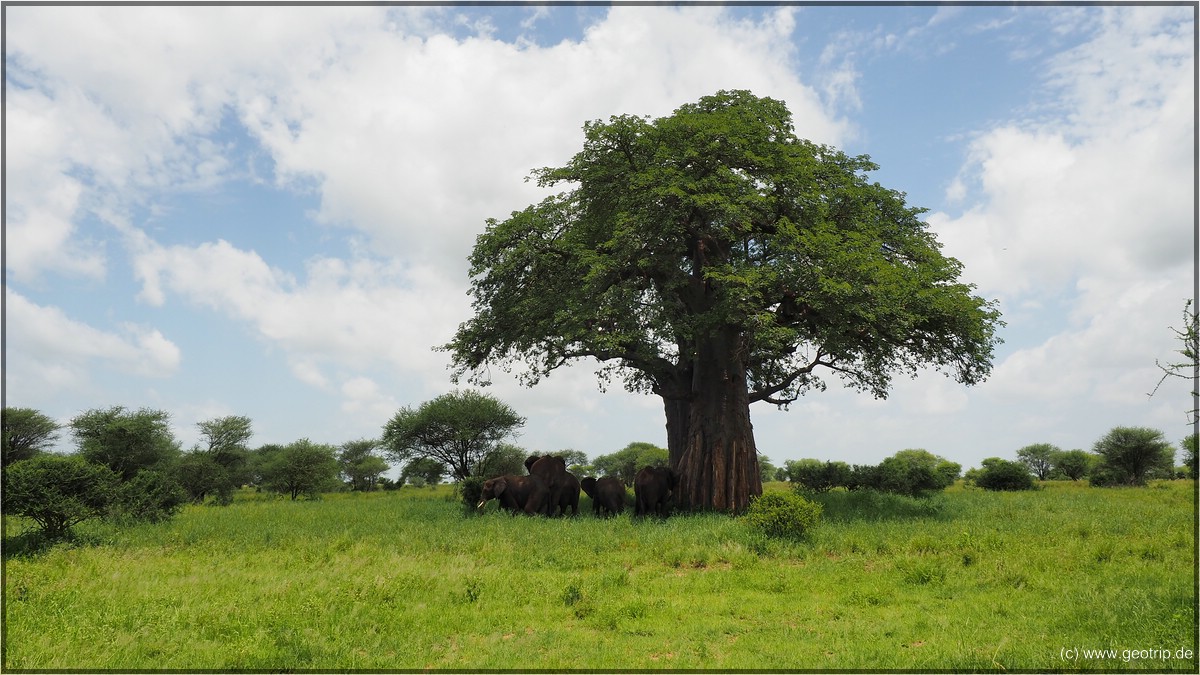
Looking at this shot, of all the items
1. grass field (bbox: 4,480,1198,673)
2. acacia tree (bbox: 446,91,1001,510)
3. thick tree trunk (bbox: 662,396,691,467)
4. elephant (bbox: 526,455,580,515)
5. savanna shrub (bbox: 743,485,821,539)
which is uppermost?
acacia tree (bbox: 446,91,1001,510)

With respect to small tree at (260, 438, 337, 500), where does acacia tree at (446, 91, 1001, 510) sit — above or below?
above

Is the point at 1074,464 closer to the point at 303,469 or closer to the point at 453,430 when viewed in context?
the point at 453,430

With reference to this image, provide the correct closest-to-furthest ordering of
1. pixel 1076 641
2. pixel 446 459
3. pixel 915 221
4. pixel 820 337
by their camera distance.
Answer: pixel 1076 641, pixel 820 337, pixel 915 221, pixel 446 459

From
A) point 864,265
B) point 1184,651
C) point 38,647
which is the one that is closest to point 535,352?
point 864,265

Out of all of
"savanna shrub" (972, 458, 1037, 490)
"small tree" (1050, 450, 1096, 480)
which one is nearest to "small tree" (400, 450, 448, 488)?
"savanna shrub" (972, 458, 1037, 490)

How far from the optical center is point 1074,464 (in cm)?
5922

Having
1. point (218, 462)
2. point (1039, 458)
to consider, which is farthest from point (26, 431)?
point (1039, 458)

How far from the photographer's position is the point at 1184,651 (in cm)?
792

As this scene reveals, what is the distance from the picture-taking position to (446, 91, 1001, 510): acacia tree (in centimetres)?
2094

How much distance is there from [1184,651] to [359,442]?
67.3 metres

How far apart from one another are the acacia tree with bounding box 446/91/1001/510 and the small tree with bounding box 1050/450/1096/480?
4524 centimetres

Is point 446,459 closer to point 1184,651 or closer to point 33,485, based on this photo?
point 33,485

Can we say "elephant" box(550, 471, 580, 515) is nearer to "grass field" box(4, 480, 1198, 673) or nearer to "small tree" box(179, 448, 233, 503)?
"grass field" box(4, 480, 1198, 673)

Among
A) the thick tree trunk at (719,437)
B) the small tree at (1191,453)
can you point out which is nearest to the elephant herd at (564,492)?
the thick tree trunk at (719,437)
